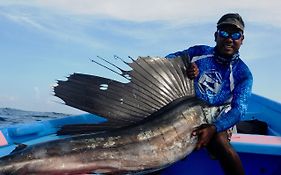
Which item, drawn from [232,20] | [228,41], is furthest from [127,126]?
[232,20]

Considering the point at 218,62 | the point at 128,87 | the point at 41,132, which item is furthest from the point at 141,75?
the point at 41,132

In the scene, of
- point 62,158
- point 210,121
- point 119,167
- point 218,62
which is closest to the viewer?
point 62,158

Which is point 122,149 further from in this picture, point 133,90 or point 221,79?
point 221,79

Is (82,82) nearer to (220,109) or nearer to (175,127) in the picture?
(175,127)

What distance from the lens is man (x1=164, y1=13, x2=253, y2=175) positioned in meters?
3.03

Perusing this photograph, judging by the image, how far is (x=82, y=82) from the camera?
2705 millimetres

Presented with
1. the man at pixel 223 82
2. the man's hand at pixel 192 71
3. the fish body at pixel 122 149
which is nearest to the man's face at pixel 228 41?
the man at pixel 223 82

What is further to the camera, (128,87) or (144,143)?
(128,87)

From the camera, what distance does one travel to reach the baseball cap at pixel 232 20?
334 cm

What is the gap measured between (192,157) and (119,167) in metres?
1.14

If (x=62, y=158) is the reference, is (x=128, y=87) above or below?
above

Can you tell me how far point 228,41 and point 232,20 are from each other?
17 cm

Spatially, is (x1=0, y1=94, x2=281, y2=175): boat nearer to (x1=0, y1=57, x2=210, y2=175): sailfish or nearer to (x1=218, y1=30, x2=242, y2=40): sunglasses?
(x1=0, y1=57, x2=210, y2=175): sailfish

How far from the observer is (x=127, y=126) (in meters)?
2.74
